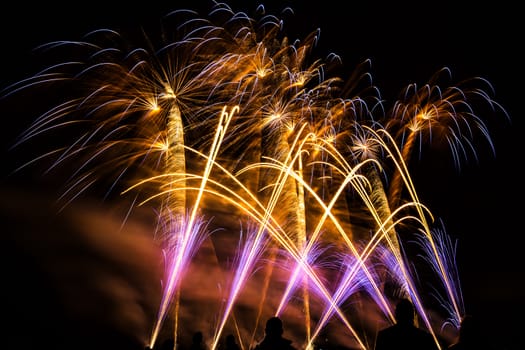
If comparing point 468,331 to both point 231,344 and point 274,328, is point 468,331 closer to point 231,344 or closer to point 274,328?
point 274,328

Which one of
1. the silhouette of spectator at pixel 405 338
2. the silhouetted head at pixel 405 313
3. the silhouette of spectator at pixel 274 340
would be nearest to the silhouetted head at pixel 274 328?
the silhouette of spectator at pixel 274 340

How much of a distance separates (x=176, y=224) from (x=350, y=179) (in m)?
8.66

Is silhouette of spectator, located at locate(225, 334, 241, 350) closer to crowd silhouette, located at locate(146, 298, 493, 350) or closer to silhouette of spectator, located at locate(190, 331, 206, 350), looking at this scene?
silhouette of spectator, located at locate(190, 331, 206, 350)

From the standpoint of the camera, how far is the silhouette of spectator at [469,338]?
499 centimetres

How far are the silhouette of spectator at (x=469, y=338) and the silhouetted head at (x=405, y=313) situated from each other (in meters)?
0.67

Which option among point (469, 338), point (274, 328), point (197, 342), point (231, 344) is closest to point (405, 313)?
point (469, 338)

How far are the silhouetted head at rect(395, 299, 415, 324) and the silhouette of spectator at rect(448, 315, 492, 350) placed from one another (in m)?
0.67

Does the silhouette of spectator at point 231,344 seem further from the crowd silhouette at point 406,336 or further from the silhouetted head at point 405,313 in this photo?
the silhouetted head at point 405,313

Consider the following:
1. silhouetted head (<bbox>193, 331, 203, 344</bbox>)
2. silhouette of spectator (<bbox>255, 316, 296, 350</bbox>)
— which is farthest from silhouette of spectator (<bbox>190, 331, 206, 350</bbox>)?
silhouette of spectator (<bbox>255, 316, 296, 350</bbox>)

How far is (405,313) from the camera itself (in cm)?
486

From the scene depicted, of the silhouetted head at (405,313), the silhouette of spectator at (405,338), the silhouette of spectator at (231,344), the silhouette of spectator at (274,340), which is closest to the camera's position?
the silhouette of spectator at (405,338)

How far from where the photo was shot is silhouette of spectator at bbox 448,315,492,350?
499cm

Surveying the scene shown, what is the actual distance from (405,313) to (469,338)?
0.93 metres

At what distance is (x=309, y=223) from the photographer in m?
29.4
